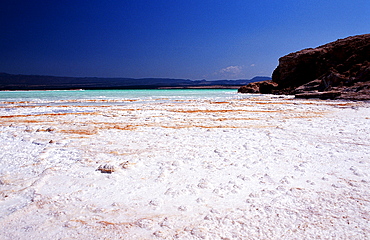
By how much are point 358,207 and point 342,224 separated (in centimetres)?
41

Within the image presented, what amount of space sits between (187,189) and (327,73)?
27065 mm

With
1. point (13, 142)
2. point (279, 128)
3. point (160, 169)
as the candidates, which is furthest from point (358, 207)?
point (13, 142)

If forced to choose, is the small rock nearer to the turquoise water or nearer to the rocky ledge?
the turquoise water

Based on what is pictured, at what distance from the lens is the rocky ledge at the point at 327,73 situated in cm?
1931

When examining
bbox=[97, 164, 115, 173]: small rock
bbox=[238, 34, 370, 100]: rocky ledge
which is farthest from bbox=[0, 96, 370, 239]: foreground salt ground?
bbox=[238, 34, 370, 100]: rocky ledge

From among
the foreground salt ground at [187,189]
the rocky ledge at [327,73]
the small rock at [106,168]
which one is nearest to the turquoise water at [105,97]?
the rocky ledge at [327,73]

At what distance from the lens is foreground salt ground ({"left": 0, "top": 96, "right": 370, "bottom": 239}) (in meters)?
1.90

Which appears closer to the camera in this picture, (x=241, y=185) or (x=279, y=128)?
(x=241, y=185)

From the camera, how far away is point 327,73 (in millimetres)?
24562

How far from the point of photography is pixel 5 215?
2.11 meters

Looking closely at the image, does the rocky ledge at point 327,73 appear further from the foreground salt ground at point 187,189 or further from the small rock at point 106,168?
the small rock at point 106,168

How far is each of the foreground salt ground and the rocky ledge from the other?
16368 mm

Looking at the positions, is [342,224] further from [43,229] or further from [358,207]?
[43,229]

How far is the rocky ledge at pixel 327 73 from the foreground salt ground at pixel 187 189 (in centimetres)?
1637
